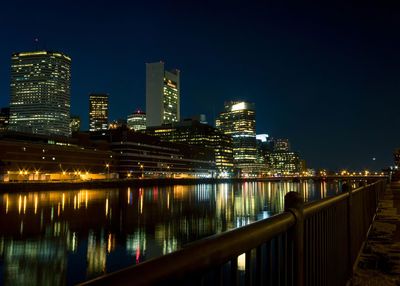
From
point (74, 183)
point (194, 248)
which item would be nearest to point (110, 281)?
point (194, 248)

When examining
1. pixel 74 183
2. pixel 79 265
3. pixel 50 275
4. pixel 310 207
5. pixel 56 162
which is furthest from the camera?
pixel 56 162

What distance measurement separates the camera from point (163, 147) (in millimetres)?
183375

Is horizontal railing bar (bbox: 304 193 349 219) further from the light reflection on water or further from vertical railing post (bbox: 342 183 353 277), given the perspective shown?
the light reflection on water

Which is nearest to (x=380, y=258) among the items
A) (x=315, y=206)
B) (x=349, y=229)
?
(x=349, y=229)

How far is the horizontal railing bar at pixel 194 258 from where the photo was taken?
142 cm

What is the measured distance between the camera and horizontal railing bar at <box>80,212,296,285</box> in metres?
1.42

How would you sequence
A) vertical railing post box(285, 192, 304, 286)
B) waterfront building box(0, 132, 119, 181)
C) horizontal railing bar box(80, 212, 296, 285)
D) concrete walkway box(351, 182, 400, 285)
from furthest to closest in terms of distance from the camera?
waterfront building box(0, 132, 119, 181) < concrete walkway box(351, 182, 400, 285) < vertical railing post box(285, 192, 304, 286) < horizontal railing bar box(80, 212, 296, 285)

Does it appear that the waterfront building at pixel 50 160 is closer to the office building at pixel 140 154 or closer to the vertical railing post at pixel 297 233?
the office building at pixel 140 154

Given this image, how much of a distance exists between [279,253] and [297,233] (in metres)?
0.42

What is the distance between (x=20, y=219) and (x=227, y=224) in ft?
61.9

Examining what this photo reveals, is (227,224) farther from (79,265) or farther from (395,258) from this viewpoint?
(395,258)

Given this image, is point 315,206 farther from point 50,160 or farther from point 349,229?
point 50,160

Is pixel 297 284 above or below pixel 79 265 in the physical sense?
above

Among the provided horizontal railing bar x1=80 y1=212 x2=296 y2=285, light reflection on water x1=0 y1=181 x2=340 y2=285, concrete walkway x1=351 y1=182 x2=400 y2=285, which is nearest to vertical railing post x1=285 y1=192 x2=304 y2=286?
horizontal railing bar x1=80 y1=212 x2=296 y2=285
